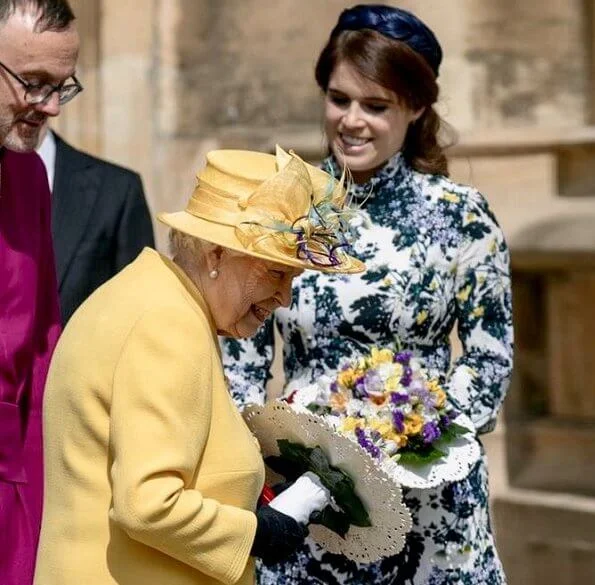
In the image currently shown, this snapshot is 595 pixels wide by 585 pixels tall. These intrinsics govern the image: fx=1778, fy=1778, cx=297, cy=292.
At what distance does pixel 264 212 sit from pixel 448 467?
2.96ft

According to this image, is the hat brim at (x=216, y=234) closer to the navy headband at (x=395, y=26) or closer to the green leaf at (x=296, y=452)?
the green leaf at (x=296, y=452)

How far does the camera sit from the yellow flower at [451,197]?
4.06 metres

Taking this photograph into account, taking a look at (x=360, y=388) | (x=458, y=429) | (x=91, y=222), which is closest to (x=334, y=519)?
(x=360, y=388)

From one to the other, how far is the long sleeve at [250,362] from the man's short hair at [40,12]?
0.95 meters

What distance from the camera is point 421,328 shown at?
396 centimetres

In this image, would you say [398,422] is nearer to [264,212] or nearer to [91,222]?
[264,212]

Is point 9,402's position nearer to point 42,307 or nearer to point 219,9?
point 42,307

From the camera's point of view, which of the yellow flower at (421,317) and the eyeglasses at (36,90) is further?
the yellow flower at (421,317)

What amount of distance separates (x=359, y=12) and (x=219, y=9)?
3167 millimetres

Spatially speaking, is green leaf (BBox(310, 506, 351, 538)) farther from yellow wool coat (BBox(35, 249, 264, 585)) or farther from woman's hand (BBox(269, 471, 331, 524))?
yellow wool coat (BBox(35, 249, 264, 585))

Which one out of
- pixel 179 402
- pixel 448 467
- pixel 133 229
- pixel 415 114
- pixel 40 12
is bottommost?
pixel 448 467

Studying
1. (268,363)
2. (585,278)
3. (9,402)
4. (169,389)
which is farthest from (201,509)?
(585,278)

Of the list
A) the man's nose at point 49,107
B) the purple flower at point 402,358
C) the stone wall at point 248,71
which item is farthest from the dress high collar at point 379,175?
the stone wall at point 248,71

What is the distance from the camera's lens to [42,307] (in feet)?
12.1
